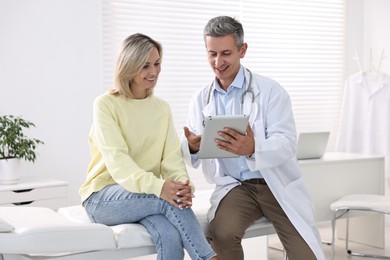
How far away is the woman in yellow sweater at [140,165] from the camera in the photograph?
2.45 metres

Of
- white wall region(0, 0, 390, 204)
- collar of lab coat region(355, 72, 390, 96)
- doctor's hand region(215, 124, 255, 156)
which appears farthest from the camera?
collar of lab coat region(355, 72, 390, 96)

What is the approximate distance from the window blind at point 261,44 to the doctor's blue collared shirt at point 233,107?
153 centimetres

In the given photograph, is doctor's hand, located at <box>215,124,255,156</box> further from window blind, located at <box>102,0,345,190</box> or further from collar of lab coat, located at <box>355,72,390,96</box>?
collar of lab coat, located at <box>355,72,390,96</box>

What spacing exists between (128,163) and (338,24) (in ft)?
11.8

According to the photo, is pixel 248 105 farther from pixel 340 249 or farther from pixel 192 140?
pixel 340 249

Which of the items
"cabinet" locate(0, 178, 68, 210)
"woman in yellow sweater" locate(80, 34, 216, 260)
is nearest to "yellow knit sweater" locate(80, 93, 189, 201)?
"woman in yellow sweater" locate(80, 34, 216, 260)

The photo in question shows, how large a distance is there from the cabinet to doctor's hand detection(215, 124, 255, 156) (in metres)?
1.40

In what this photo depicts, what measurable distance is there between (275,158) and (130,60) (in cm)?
73

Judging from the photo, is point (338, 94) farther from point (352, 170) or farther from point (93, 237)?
point (93, 237)

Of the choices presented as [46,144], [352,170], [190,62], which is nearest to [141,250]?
[46,144]

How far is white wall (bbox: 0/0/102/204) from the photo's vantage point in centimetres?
385

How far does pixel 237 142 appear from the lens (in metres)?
2.55

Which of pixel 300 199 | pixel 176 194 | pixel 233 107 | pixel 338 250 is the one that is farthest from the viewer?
pixel 338 250

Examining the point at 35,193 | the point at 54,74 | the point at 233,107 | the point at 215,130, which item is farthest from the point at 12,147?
the point at 215,130
